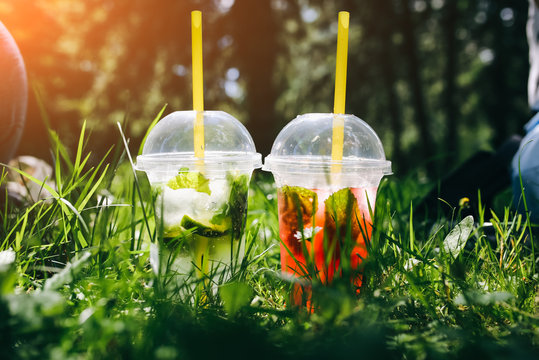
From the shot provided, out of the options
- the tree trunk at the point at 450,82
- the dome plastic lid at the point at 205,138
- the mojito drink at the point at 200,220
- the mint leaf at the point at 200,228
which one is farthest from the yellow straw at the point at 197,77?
the tree trunk at the point at 450,82

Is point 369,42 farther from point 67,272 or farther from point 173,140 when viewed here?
point 67,272

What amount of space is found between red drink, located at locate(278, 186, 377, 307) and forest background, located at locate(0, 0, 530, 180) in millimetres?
3169

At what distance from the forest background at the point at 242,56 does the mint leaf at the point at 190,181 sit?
115 inches

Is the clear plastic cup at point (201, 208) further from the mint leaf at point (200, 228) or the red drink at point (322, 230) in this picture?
the red drink at point (322, 230)

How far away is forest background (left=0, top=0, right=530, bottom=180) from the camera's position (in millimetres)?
6098

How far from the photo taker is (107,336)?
41.3 inches

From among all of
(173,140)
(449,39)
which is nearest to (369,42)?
(449,39)

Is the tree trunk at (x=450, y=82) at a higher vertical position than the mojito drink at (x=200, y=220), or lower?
higher

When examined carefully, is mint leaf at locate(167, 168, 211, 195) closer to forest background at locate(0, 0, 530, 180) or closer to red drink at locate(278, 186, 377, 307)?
red drink at locate(278, 186, 377, 307)

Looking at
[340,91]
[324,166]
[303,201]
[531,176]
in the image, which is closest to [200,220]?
[303,201]

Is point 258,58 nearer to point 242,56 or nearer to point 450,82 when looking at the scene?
point 242,56

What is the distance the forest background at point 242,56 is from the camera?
6.10 metres

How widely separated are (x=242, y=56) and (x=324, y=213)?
16.5 ft

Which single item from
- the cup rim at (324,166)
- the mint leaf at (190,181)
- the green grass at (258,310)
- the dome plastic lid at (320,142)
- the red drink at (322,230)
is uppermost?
the dome plastic lid at (320,142)
